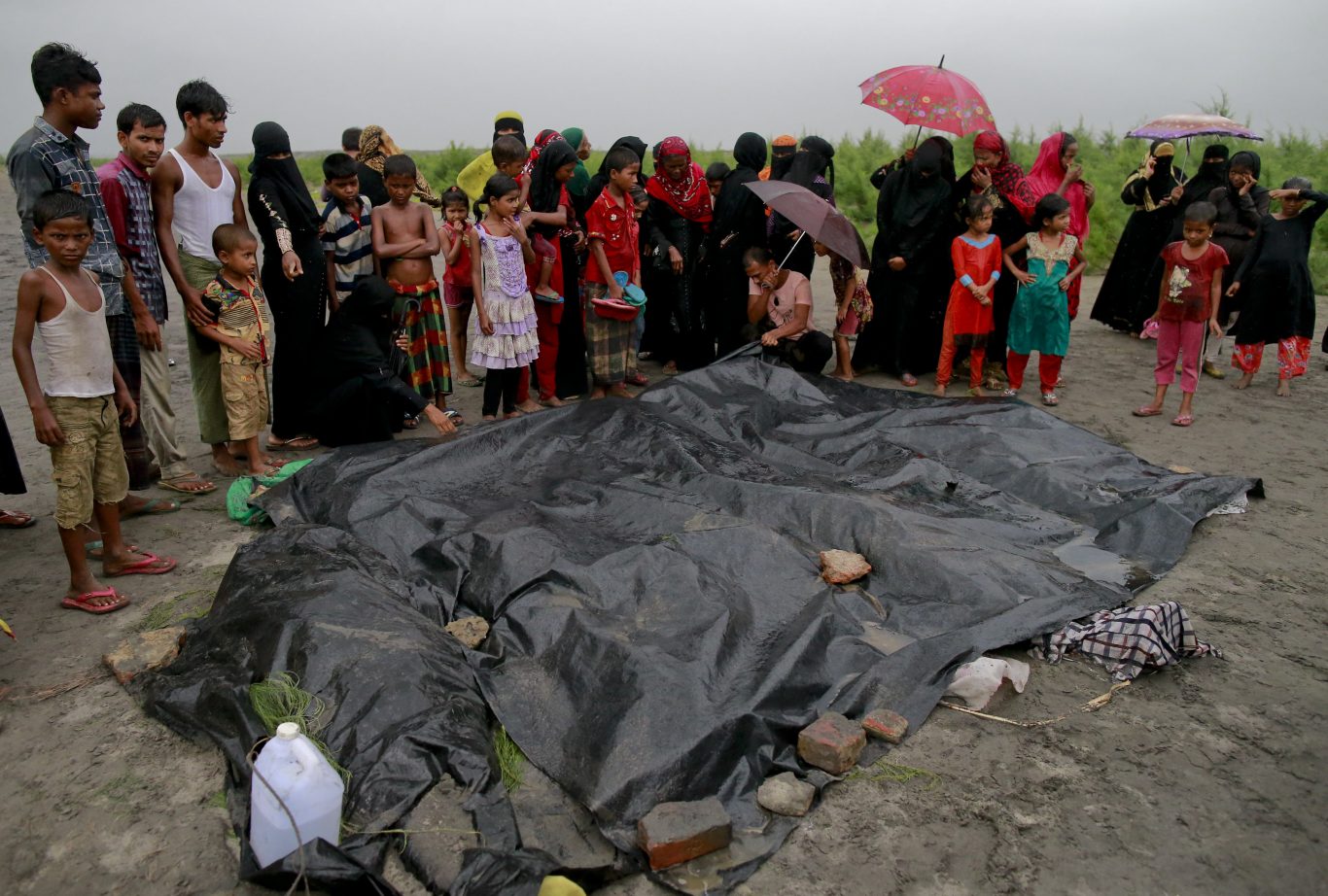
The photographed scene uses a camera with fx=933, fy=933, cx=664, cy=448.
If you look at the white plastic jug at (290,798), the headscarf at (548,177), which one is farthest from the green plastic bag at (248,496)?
the headscarf at (548,177)

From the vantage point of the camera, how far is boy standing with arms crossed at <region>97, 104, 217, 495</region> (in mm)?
4258

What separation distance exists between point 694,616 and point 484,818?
107 cm

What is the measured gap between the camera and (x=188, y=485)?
4.58 metres

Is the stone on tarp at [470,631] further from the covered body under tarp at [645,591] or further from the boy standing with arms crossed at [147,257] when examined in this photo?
the boy standing with arms crossed at [147,257]

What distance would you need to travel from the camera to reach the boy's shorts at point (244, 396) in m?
4.55

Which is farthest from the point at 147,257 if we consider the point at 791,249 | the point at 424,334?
the point at 791,249

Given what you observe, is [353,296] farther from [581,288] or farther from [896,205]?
[896,205]

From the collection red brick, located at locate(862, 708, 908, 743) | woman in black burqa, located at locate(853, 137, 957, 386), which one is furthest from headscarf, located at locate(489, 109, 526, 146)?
red brick, located at locate(862, 708, 908, 743)

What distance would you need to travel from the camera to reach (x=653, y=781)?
2.50 metres

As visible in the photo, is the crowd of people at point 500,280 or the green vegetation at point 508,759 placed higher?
the crowd of people at point 500,280

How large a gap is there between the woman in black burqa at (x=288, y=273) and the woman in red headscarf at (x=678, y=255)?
224cm

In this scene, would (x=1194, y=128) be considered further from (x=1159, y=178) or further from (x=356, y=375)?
(x=356, y=375)

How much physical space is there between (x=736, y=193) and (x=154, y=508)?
414cm

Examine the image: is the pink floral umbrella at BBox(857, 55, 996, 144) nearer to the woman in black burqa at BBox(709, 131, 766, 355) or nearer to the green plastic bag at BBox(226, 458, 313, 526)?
the woman in black burqa at BBox(709, 131, 766, 355)
